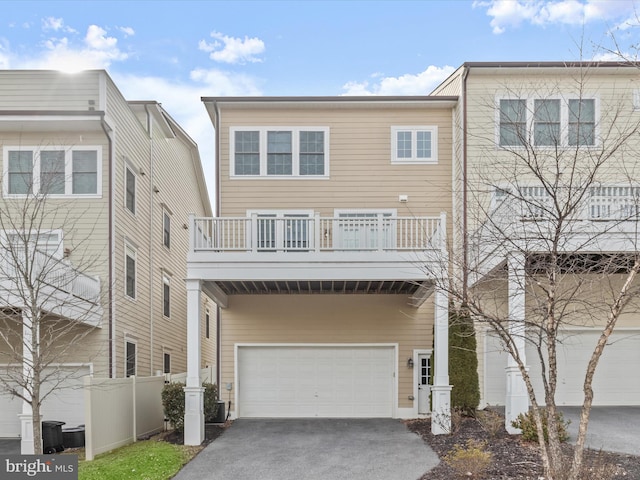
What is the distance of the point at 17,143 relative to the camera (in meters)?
14.0

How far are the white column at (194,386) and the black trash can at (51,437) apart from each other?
2.61 meters

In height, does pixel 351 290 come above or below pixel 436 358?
above

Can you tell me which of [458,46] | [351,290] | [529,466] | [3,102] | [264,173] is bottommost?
[529,466]

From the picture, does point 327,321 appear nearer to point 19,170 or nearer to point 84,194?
point 84,194

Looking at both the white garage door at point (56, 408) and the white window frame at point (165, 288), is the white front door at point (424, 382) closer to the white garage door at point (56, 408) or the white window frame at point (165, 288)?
the white garage door at point (56, 408)

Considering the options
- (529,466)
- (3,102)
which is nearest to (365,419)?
(529,466)

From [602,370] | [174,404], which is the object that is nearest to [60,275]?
[174,404]

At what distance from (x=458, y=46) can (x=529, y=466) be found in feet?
29.8

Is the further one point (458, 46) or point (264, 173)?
point (264, 173)

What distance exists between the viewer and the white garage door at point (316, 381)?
15.0 metres

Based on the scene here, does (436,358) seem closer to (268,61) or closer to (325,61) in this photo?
(325,61)

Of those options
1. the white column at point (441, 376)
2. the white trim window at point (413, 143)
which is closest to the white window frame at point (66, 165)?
the white trim window at point (413, 143)

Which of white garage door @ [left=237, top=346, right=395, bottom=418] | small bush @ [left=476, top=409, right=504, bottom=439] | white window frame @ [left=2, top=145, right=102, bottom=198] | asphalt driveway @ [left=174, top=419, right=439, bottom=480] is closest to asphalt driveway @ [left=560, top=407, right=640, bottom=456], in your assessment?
small bush @ [left=476, top=409, right=504, bottom=439]

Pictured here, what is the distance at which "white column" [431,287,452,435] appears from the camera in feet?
37.8
